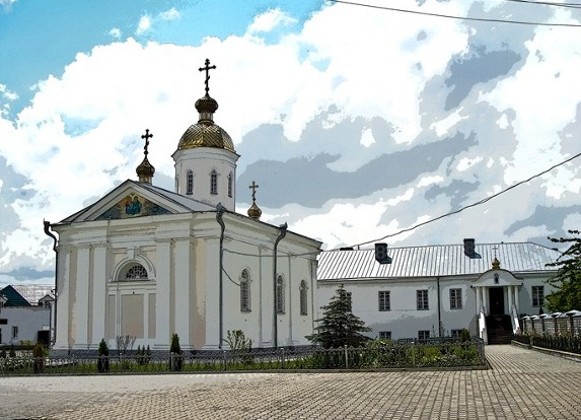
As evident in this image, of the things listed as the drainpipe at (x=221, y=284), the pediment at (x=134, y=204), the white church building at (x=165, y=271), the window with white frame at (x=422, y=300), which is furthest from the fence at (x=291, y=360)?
the window with white frame at (x=422, y=300)

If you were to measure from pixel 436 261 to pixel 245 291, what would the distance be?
62.6 feet

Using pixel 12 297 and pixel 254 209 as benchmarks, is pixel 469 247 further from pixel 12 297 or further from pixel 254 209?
pixel 12 297

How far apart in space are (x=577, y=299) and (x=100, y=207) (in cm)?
1935

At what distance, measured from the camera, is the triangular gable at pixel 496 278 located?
4169cm

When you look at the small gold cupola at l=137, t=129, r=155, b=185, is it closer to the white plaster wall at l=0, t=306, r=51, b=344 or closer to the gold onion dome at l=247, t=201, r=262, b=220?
the gold onion dome at l=247, t=201, r=262, b=220

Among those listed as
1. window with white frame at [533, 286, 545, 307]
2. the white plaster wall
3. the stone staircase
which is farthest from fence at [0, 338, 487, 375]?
the white plaster wall

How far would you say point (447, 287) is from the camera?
4388 centimetres

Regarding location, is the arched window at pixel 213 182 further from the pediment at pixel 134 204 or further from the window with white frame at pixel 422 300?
the window with white frame at pixel 422 300

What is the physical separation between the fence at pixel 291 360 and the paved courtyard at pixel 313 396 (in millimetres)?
953

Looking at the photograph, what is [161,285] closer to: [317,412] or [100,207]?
[100,207]

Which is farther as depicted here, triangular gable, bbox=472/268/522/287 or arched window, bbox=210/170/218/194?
triangular gable, bbox=472/268/522/287

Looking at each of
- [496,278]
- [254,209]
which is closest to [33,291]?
[254,209]

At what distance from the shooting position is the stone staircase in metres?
40.5

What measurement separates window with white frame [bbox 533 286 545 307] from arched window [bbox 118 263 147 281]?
80.3 feet
